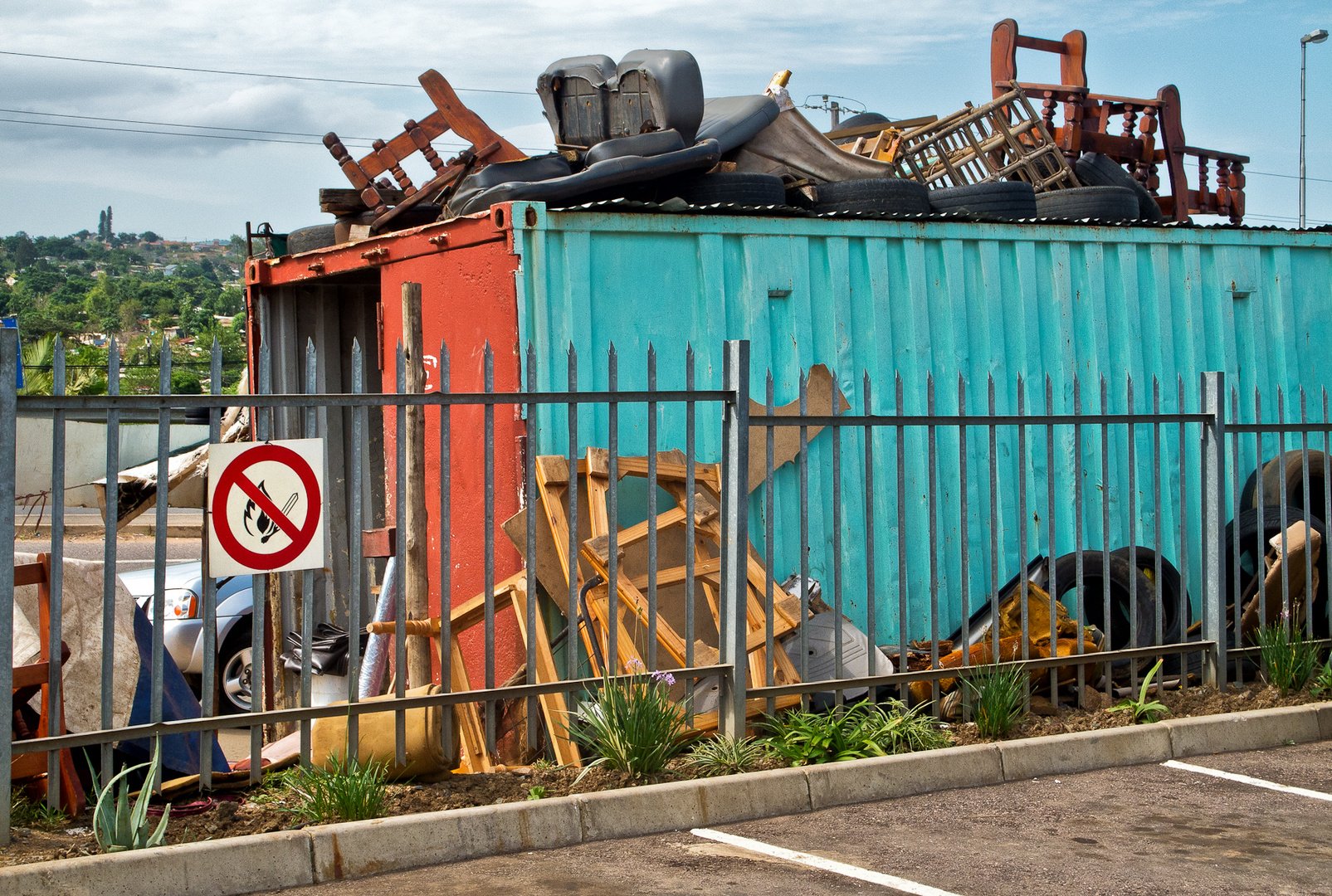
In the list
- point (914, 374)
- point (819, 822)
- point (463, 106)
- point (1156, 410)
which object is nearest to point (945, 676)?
point (819, 822)

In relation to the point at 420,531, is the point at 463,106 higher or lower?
higher

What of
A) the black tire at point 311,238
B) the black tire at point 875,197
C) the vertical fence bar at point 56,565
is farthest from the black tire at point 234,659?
the black tire at point 875,197

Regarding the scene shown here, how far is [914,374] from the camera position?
8.09m

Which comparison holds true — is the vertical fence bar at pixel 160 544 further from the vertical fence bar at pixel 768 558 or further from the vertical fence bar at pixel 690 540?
the vertical fence bar at pixel 768 558

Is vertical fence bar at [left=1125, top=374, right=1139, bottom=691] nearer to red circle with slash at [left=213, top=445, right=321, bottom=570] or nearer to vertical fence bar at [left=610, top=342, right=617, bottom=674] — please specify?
vertical fence bar at [left=610, top=342, right=617, bottom=674]

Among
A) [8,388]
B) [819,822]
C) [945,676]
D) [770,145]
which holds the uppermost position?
[770,145]

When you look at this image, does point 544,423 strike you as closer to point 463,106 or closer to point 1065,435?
point 463,106

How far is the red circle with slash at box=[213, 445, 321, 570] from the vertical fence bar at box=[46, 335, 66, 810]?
547 millimetres

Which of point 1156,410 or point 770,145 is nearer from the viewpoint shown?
point 1156,410

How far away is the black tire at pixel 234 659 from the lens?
29.9 feet

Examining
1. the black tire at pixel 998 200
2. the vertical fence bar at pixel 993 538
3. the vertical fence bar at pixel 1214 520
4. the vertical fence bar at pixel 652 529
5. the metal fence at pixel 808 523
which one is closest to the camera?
the metal fence at pixel 808 523

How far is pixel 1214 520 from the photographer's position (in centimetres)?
698

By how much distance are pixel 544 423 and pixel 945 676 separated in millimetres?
2516

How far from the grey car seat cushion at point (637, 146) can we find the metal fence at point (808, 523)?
1.42m
